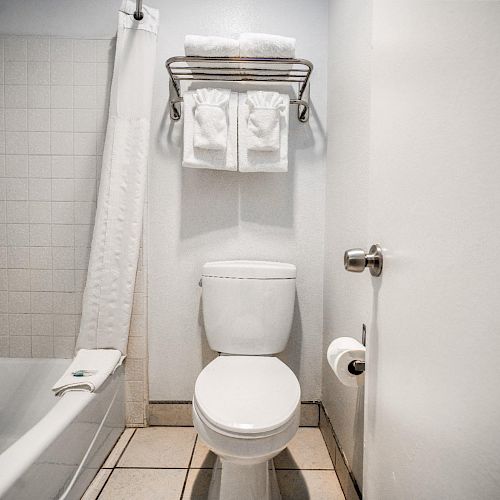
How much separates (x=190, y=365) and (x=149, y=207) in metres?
0.76

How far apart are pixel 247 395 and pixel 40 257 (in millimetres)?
1205

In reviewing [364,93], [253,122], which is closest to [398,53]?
[364,93]

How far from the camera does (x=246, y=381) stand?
4.06ft

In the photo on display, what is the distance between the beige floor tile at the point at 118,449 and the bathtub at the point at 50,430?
3cm

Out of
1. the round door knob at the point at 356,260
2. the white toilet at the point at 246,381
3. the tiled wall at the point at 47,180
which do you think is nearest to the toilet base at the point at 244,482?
the white toilet at the point at 246,381

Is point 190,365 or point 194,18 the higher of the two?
point 194,18

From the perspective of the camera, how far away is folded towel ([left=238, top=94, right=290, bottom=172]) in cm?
166

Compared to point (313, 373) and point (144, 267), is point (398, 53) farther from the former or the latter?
point (313, 373)

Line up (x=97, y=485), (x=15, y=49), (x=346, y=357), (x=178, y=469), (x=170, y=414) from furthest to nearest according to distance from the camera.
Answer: (x=170, y=414) < (x=15, y=49) < (x=178, y=469) < (x=97, y=485) < (x=346, y=357)

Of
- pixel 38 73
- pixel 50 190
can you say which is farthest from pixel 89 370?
pixel 38 73

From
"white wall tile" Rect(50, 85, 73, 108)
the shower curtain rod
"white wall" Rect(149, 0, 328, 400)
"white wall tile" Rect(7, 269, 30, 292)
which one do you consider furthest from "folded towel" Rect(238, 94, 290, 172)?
"white wall tile" Rect(7, 269, 30, 292)

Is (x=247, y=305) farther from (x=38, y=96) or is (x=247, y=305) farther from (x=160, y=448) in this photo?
(x=38, y=96)

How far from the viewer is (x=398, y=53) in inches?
22.5

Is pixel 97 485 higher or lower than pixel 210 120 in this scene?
lower
